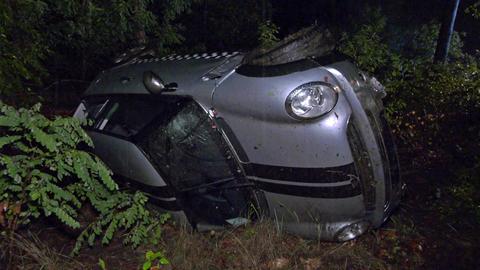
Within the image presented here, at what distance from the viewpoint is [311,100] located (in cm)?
292

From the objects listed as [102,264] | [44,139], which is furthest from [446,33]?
[44,139]

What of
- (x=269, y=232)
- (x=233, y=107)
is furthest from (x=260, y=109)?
(x=269, y=232)

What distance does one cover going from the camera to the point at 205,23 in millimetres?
10188

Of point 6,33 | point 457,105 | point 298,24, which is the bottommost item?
point 298,24

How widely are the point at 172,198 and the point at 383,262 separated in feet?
5.27

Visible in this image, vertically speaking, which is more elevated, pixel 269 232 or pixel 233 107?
pixel 233 107

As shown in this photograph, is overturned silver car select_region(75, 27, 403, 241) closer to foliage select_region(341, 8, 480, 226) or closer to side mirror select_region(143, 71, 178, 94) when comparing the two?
side mirror select_region(143, 71, 178, 94)

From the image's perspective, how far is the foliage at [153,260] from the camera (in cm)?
296

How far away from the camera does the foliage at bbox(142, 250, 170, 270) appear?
9.71ft

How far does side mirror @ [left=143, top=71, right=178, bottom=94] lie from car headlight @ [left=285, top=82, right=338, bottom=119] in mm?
963

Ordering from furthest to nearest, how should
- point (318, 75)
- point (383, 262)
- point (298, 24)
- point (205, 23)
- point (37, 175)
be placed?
point (298, 24) → point (205, 23) → point (383, 262) → point (318, 75) → point (37, 175)

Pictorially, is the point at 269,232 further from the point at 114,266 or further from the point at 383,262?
the point at 114,266

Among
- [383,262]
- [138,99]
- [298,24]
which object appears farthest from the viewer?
[298,24]

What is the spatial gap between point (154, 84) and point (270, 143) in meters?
1.00
